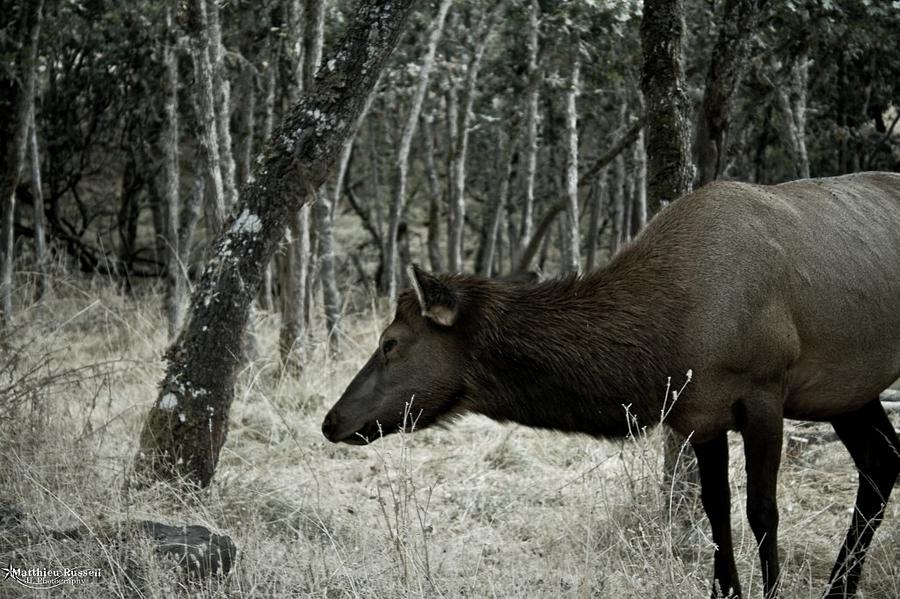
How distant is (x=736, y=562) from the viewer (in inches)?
220

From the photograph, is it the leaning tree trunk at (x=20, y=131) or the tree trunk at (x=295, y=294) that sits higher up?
the leaning tree trunk at (x=20, y=131)

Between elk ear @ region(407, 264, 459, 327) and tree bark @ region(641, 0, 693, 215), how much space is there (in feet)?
6.15

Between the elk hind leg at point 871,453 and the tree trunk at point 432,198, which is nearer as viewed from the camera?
the elk hind leg at point 871,453

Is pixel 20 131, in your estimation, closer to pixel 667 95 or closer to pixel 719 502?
pixel 667 95

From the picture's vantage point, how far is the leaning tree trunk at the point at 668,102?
19.7ft

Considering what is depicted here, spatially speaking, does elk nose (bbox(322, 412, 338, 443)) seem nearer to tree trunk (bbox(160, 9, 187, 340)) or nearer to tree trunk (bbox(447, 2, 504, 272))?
tree trunk (bbox(160, 9, 187, 340))

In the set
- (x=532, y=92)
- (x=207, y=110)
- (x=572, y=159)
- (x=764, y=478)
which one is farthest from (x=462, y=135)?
(x=764, y=478)

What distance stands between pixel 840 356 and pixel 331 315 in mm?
6970

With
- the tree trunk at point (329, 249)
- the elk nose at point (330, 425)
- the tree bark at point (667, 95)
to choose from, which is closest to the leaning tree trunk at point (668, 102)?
the tree bark at point (667, 95)

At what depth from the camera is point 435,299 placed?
192 inches

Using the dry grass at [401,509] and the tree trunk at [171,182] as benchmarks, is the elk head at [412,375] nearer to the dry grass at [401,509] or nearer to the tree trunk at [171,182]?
the dry grass at [401,509]

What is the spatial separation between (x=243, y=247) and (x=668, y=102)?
8.85 ft

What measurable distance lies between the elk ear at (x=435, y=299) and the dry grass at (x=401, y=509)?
32.3 inches

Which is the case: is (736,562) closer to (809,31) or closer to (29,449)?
(29,449)
